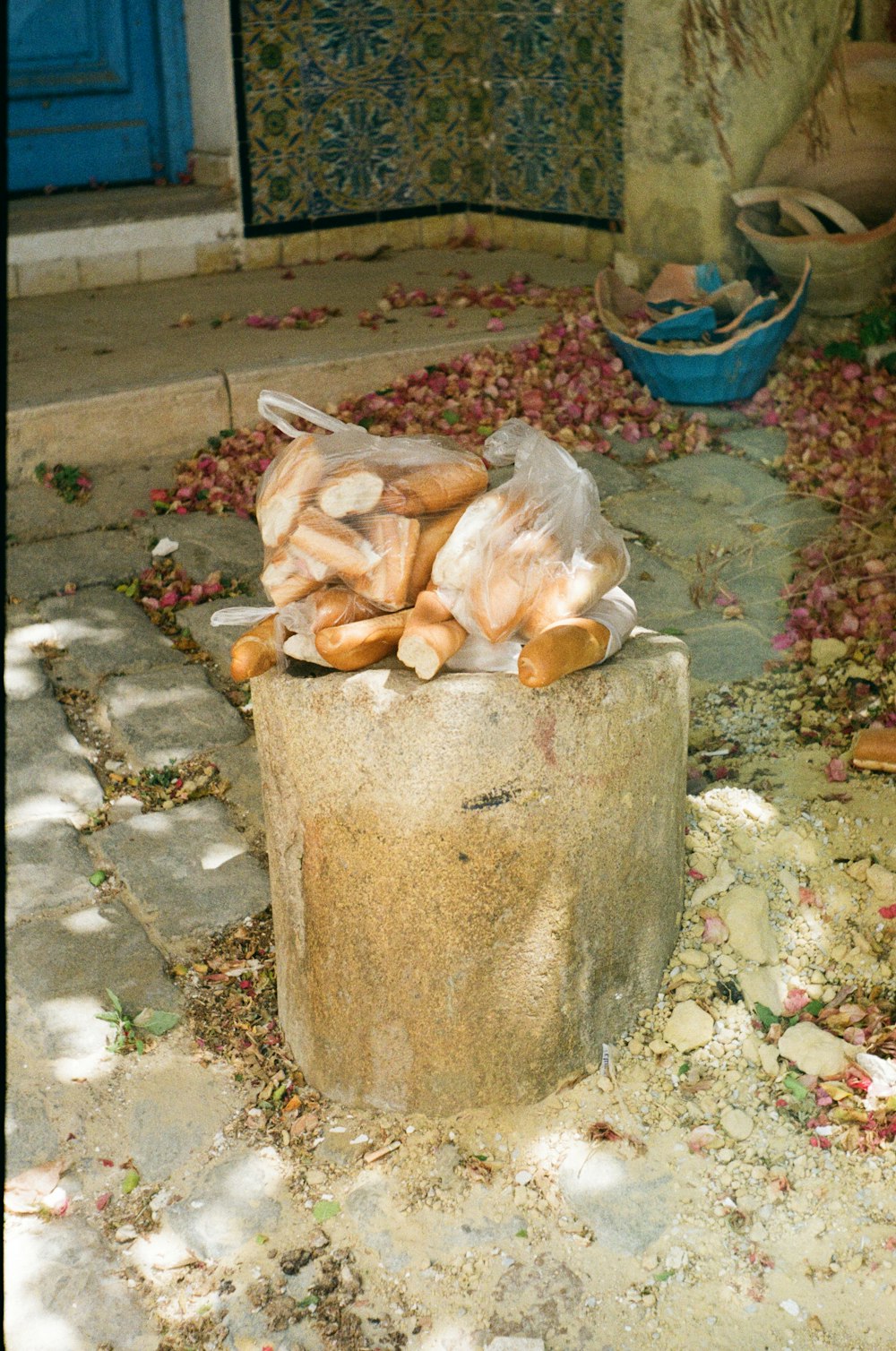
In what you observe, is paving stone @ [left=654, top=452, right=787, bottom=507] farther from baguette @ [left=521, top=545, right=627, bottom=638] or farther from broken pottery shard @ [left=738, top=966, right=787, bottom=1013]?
baguette @ [left=521, top=545, right=627, bottom=638]

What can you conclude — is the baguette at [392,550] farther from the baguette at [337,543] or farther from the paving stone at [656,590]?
the paving stone at [656,590]

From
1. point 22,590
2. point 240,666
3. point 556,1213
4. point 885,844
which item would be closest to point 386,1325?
point 556,1213

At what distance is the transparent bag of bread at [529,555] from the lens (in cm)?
238

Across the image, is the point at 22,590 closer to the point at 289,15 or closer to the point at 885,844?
the point at 885,844

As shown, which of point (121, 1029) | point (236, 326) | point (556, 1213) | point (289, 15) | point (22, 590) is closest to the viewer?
point (556, 1213)

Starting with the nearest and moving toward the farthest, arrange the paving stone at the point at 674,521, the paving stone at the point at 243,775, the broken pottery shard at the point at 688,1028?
1. the broken pottery shard at the point at 688,1028
2. the paving stone at the point at 243,775
3. the paving stone at the point at 674,521

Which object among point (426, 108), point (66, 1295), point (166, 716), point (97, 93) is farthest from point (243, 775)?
point (426, 108)

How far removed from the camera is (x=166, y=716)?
3939 millimetres

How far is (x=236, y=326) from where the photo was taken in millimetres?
6320

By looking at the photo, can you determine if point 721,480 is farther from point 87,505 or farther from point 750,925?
point 750,925

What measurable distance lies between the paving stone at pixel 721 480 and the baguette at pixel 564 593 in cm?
265

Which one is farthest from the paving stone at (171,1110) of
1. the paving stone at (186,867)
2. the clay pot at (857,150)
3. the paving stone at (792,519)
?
the clay pot at (857,150)

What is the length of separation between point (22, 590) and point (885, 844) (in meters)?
2.91

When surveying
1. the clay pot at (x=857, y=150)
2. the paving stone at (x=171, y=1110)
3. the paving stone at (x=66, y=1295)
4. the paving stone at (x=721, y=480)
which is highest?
the clay pot at (x=857, y=150)
